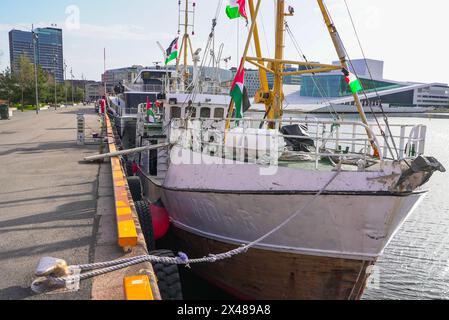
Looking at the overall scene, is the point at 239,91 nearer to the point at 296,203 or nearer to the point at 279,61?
the point at 279,61

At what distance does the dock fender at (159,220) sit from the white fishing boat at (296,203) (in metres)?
0.48

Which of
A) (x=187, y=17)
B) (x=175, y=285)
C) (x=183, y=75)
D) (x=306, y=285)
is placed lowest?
(x=306, y=285)

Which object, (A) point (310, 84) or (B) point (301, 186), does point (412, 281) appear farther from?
(A) point (310, 84)

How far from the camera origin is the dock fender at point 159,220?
8.66m

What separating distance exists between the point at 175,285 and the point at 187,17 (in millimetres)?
13877

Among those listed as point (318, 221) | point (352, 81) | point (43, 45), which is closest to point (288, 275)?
point (318, 221)

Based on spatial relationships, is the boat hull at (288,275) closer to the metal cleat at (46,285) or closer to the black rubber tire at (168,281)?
the black rubber tire at (168,281)

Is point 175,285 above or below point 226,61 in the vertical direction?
below

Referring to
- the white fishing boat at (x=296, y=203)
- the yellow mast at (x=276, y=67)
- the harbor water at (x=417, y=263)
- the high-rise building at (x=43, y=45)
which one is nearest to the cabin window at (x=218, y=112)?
the yellow mast at (x=276, y=67)

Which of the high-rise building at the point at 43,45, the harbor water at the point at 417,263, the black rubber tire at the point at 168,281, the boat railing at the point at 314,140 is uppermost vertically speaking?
the high-rise building at the point at 43,45

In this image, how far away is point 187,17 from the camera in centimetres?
1669

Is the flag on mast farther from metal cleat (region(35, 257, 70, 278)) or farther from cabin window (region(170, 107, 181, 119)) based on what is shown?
cabin window (region(170, 107, 181, 119))
